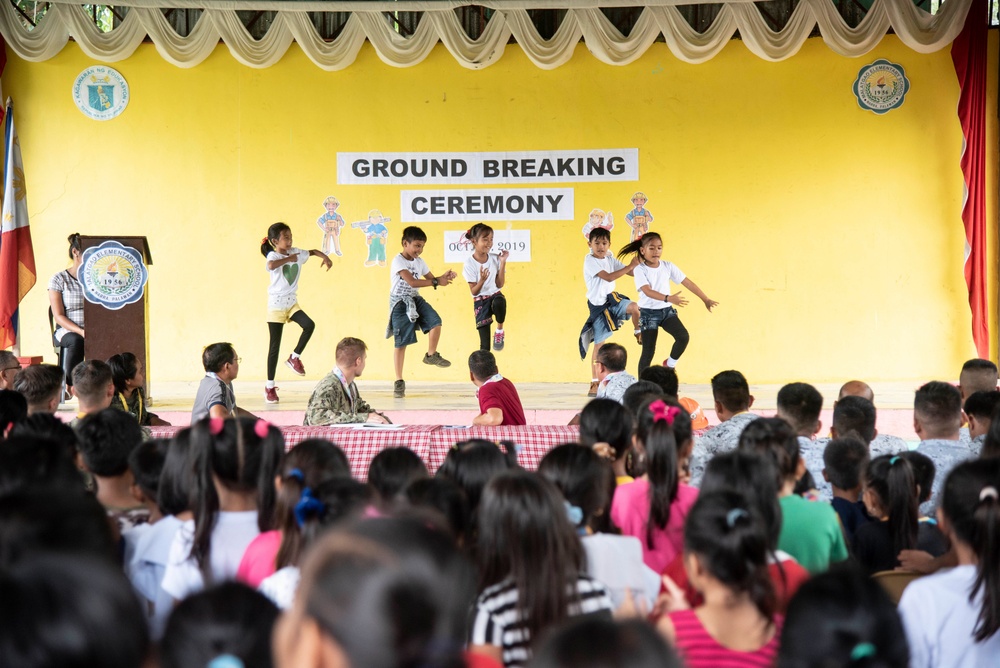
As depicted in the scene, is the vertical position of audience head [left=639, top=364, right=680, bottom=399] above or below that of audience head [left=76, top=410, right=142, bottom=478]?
above

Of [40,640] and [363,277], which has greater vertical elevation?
[363,277]

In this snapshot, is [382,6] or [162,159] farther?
[162,159]

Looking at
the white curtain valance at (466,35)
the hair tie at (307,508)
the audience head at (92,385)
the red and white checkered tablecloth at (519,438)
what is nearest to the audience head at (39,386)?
the audience head at (92,385)

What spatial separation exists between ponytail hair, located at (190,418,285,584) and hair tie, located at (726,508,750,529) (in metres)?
1.21

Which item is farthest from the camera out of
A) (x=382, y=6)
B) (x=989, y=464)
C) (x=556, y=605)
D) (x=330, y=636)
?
(x=382, y=6)

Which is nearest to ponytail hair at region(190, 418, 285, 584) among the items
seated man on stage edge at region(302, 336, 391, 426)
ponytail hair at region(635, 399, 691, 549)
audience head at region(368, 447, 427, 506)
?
audience head at region(368, 447, 427, 506)

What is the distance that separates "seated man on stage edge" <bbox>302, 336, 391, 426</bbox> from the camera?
5477 millimetres

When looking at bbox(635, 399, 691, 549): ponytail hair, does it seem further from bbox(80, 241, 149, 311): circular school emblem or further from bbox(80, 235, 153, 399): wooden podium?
bbox(80, 235, 153, 399): wooden podium

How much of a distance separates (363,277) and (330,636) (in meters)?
9.51

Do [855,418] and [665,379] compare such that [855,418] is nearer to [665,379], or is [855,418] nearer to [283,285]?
[665,379]

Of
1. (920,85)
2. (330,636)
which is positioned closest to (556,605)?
(330,636)

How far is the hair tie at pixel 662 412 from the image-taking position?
3.12 meters

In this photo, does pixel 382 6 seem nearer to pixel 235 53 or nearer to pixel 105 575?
pixel 235 53

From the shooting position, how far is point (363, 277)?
1053 centimetres
